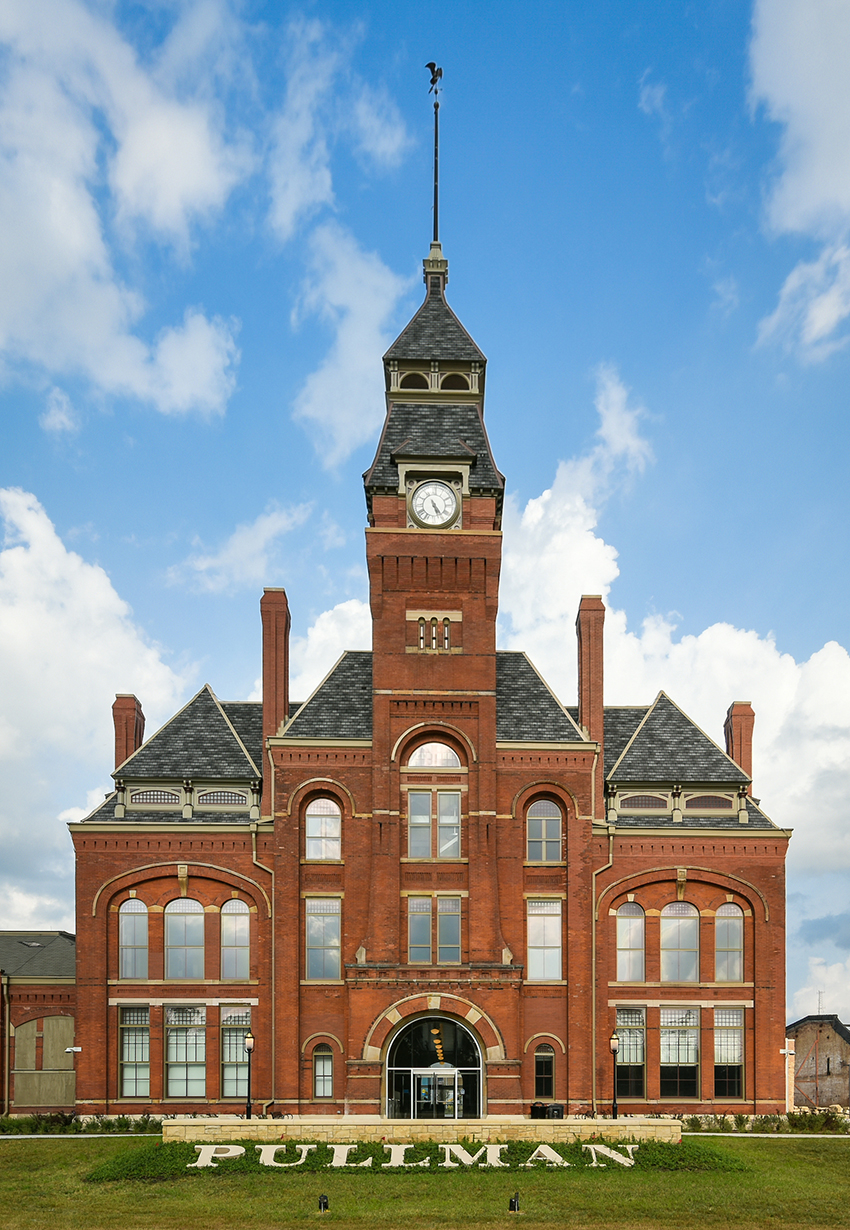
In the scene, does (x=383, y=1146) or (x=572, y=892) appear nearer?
(x=383, y=1146)

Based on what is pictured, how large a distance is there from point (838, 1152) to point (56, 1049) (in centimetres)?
2851

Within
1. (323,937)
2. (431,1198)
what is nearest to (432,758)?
(323,937)

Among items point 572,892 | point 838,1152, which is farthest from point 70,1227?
point 838,1152

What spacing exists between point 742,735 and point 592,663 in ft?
23.7

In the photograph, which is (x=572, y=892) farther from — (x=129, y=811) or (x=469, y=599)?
(x=129, y=811)

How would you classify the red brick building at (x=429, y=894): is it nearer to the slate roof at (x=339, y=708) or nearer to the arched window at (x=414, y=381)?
the slate roof at (x=339, y=708)

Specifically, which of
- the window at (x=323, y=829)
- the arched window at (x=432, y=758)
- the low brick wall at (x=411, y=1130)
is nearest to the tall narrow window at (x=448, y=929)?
the window at (x=323, y=829)

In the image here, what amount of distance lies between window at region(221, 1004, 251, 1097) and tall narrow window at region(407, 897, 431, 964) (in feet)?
20.9

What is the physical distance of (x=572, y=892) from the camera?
42.6 meters

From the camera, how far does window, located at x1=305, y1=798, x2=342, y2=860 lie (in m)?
43.2

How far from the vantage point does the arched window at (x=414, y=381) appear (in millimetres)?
47625

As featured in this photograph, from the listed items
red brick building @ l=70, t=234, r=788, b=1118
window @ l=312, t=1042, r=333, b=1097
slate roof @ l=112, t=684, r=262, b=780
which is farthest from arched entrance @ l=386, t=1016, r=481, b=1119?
slate roof @ l=112, t=684, r=262, b=780

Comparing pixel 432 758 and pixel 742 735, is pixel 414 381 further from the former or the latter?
pixel 742 735

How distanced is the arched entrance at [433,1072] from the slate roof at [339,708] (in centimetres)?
1054
